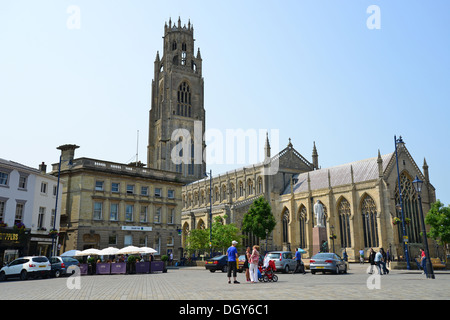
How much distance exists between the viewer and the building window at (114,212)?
43.1 m

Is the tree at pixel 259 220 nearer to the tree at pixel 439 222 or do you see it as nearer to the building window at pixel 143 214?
the building window at pixel 143 214

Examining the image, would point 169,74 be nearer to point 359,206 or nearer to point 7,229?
point 359,206

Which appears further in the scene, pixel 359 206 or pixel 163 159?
pixel 163 159

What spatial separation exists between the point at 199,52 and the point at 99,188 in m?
69.8

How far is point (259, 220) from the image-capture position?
56.5 m

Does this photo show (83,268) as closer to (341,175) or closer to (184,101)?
(341,175)

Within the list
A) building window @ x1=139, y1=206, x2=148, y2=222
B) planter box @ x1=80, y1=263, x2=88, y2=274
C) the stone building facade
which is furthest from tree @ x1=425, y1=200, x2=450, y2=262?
planter box @ x1=80, y1=263, x2=88, y2=274

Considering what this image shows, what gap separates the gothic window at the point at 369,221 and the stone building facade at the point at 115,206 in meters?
25.1

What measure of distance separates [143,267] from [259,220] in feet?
89.1

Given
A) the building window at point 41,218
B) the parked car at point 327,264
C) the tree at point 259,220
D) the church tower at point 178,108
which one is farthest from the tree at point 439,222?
the church tower at point 178,108

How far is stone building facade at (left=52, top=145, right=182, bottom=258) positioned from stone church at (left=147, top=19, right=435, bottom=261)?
569cm

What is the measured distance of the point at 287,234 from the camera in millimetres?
64938
